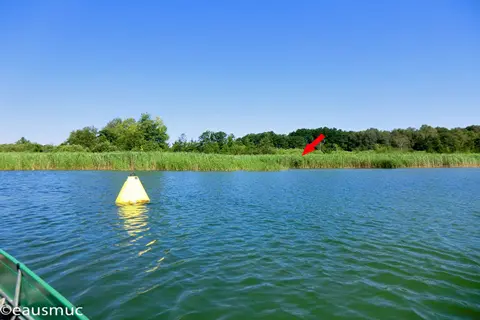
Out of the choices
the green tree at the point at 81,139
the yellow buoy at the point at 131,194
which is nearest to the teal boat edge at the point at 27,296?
the yellow buoy at the point at 131,194

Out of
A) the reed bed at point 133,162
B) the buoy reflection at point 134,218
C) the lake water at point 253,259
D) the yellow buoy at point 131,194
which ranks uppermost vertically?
the reed bed at point 133,162

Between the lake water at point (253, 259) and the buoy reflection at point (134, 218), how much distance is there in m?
0.03

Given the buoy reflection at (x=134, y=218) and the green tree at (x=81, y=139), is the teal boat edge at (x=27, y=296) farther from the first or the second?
the green tree at (x=81, y=139)

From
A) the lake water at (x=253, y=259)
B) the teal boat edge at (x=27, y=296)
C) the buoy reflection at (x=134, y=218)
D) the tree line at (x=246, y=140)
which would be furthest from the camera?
the tree line at (x=246, y=140)

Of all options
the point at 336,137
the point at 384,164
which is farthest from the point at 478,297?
the point at 336,137

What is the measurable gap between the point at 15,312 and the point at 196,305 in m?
2.11

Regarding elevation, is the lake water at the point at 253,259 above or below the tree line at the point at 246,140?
below

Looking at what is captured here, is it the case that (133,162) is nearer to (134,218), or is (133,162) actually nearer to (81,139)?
(134,218)

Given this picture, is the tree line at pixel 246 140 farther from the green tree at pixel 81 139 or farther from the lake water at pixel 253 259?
the lake water at pixel 253 259

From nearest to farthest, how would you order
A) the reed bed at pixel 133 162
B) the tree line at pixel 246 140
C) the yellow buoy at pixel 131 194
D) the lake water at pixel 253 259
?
the lake water at pixel 253 259 < the yellow buoy at pixel 131 194 < the reed bed at pixel 133 162 < the tree line at pixel 246 140

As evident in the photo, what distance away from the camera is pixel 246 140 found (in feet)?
264

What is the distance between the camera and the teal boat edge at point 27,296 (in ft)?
7.19

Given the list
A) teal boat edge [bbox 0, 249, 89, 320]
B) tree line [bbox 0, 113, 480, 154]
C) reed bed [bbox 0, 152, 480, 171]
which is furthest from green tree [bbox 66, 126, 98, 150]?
teal boat edge [bbox 0, 249, 89, 320]

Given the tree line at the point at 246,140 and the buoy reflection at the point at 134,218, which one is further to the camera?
the tree line at the point at 246,140
